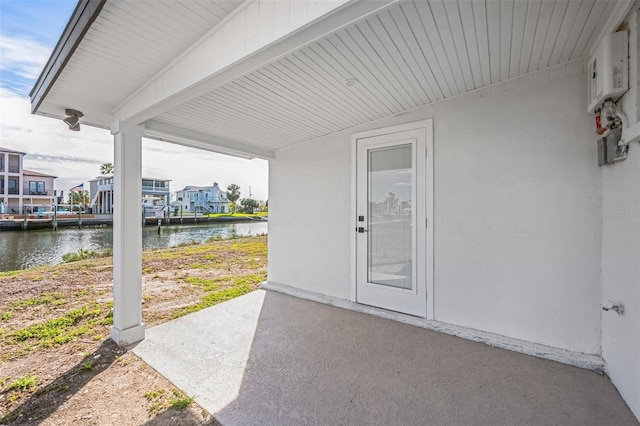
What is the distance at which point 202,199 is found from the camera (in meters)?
43.7

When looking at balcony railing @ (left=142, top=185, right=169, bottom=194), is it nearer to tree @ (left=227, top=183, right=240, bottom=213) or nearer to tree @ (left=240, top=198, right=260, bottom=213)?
tree @ (left=240, top=198, right=260, bottom=213)

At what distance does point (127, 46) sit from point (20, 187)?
3319 cm

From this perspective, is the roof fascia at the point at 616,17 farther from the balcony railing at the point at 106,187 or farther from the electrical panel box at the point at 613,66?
the balcony railing at the point at 106,187

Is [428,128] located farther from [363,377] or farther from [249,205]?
[249,205]

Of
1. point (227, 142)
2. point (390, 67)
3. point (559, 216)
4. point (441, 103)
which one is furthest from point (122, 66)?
point (559, 216)


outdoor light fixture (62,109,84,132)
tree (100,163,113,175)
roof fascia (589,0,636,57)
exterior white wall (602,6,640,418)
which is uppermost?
tree (100,163,113,175)

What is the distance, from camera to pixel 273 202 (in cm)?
446

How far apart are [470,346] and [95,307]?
13.9ft

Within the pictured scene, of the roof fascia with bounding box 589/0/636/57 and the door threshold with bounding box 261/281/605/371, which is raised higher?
the roof fascia with bounding box 589/0/636/57

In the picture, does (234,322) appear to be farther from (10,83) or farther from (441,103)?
(10,83)

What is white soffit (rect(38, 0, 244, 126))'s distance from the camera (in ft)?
5.14

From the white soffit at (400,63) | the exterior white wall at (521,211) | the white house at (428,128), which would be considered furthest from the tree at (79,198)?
the exterior white wall at (521,211)

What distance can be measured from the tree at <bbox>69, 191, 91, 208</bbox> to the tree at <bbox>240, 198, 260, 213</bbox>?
60.3 ft

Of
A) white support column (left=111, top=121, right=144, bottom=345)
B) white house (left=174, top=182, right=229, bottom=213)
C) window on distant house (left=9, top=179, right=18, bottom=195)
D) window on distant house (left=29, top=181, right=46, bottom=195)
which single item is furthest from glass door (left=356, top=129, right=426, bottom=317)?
white house (left=174, top=182, right=229, bottom=213)
